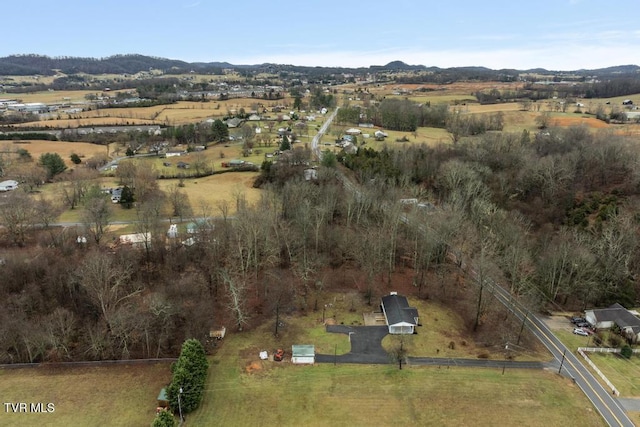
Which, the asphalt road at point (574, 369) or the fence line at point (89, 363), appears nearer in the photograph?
the asphalt road at point (574, 369)

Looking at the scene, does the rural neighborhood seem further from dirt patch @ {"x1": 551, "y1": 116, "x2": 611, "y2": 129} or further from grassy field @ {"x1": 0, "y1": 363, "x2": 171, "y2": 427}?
dirt patch @ {"x1": 551, "y1": 116, "x2": 611, "y2": 129}

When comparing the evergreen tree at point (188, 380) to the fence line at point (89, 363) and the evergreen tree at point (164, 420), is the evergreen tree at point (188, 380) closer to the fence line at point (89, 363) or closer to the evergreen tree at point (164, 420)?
the evergreen tree at point (164, 420)

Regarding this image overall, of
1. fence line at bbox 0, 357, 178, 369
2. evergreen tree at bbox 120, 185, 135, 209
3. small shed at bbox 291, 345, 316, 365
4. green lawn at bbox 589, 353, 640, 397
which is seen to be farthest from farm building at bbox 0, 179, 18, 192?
green lawn at bbox 589, 353, 640, 397

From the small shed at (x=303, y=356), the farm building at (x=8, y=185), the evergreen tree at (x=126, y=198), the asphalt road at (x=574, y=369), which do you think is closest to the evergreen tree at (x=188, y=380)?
the small shed at (x=303, y=356)

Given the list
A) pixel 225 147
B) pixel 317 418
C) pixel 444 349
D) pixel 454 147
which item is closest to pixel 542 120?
pixel 454 147

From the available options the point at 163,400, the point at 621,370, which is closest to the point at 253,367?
the point at 163,400
